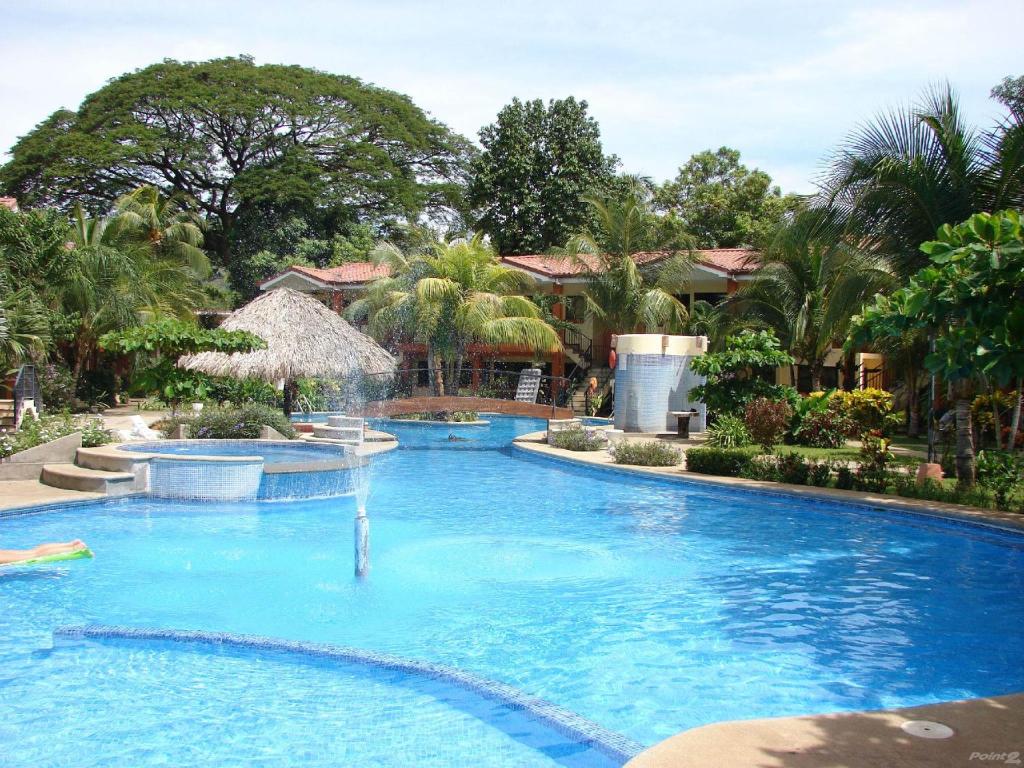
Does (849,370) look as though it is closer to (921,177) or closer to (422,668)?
(921,177)

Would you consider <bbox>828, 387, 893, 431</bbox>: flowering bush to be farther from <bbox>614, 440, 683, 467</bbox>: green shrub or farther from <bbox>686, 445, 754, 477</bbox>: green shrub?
<bbox>686, 445, 754, 477</bbox>: green shrub

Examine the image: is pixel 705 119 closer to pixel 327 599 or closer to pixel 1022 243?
pixel 1022 243

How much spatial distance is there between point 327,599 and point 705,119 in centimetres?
1921

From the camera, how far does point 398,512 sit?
42.4 feet

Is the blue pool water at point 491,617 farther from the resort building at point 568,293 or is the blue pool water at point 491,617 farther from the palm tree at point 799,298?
the resort building at point 568,293

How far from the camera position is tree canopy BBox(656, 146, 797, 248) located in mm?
36406

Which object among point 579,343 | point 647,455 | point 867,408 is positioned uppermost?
point 579,343

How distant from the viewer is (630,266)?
28203 millimetres

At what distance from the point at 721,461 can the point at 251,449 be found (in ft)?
26.8

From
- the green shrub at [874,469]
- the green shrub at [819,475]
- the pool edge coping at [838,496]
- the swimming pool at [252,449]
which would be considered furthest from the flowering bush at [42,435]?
the green shrub at [874,469]

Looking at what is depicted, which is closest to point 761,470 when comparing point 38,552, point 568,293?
point 38,552

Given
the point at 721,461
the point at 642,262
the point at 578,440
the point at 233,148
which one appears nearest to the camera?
the point at 721,461

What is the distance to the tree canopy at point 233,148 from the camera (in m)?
37.9

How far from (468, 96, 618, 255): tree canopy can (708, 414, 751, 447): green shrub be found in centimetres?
1928
